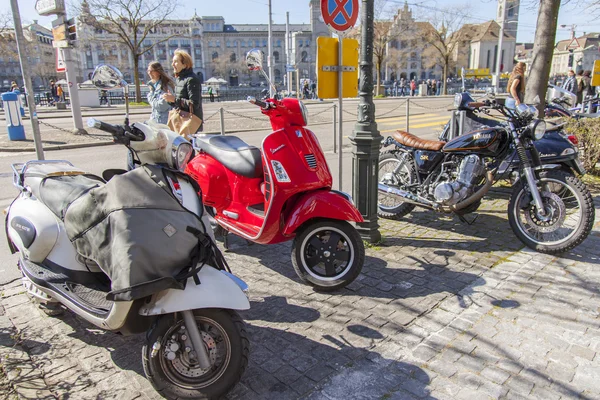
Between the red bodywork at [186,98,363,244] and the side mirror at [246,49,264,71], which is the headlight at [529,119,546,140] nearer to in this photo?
the red bodywork at [186,98,363,244]

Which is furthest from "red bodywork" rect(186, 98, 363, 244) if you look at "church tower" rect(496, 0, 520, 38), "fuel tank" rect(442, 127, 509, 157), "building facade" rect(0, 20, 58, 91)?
"building facade" rect(0, 20, 58, 91)

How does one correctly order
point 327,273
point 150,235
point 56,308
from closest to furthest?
point 150,235
point 56,308
point 327,273

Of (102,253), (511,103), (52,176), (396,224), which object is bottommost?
(396,224)

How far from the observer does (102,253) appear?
7.77 feet

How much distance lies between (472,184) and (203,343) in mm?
3316

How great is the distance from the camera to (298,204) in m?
3.73

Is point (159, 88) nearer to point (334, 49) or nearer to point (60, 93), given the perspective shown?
point (334, 49)

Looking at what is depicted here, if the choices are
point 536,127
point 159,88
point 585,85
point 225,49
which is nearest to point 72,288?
point 536,127

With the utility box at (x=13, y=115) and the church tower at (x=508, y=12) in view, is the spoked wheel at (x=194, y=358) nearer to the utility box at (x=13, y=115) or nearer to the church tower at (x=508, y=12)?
the utility box at (x=13, y=115)

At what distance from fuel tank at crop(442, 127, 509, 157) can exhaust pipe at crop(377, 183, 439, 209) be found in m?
0.64

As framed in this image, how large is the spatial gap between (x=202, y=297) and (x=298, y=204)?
1.59 metres

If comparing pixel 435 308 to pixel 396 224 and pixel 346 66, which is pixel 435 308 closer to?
pixel 396 224

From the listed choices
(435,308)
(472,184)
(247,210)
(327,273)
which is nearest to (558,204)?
(472,184)

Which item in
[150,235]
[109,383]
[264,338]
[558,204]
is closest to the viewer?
[150,235]
